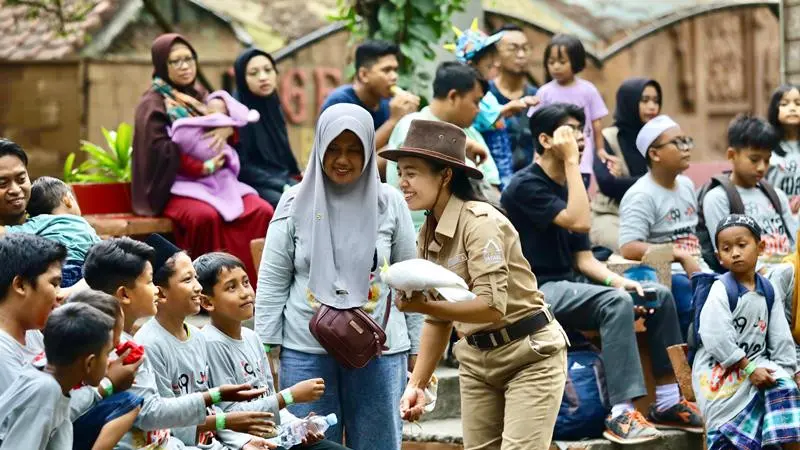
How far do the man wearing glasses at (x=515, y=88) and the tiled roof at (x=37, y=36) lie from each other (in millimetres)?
4360

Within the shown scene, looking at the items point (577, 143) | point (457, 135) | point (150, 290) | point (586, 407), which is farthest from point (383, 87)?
point (150, 290)

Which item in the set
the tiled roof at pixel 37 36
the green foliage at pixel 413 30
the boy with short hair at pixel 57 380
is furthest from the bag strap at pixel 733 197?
the tiled roof at pixel 37 36

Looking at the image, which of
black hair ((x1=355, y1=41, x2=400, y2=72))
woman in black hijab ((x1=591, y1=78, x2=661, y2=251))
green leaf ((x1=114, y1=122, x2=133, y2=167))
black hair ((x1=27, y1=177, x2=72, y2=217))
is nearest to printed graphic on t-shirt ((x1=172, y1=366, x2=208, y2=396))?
black hair ((x1=27, y1=177, x2=72, y2=217))

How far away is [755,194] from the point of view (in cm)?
924

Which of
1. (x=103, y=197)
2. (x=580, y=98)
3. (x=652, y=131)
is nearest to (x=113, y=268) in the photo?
(x=103, y=197)

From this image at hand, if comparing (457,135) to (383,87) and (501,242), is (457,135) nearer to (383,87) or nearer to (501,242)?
(501,242)

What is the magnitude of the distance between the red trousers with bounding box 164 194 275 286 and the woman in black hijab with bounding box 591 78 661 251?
2.29 metres

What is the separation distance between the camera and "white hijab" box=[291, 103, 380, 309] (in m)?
6.25

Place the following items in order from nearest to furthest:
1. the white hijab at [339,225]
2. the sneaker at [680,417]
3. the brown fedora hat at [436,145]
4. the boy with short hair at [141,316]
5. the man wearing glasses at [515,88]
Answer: the boy with short hair at [141,316], the brown fedora hat at [436,145], the white hijab at [339,225], the sneaker at [680,417], the man wearing glasses at [515,88]

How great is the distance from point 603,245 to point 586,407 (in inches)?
80.1

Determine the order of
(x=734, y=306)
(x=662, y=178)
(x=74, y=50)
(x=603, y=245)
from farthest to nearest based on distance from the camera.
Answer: (x=74, y=50) → (x=603, y=245) → (x=662, y=178) → (x=734, y=306)

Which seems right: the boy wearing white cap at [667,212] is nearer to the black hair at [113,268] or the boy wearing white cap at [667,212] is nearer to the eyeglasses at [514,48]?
the eyeglasses at [514,48]

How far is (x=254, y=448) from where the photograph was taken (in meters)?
5.68

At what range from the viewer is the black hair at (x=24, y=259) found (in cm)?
511
